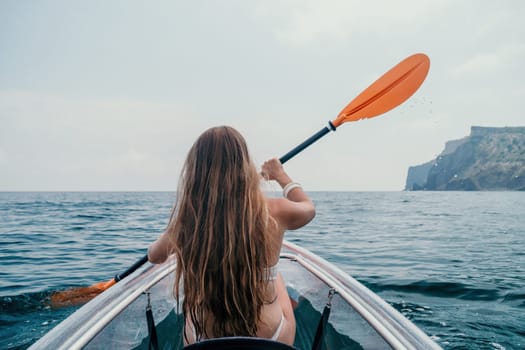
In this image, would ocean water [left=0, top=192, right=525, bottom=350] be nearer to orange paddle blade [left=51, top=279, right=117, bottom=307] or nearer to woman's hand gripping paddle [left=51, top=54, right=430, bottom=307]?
orange paddle blade [left=51, top=279, right=117, bottom=307]

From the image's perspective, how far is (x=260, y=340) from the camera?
92 centimetres

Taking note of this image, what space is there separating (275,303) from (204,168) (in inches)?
25.1

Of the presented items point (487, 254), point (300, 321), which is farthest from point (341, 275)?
point (487, 254)

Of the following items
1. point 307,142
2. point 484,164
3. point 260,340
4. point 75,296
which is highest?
point 484,164

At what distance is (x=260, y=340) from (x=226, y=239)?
49 centimetres

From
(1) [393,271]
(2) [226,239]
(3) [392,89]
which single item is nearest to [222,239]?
(2) [226,239]

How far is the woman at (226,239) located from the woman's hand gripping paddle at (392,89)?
6.83 feet

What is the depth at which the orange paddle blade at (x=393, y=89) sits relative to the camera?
11.1 feet

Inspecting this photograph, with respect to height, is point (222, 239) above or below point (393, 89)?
below

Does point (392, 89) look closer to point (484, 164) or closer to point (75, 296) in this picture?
point (75, 296)

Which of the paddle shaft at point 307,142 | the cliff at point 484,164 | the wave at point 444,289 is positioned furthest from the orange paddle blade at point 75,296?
the cliff at point 484,164

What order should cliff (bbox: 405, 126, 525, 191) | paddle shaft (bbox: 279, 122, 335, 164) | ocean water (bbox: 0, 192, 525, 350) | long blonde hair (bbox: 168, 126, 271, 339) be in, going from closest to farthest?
long blonde hair (bbox: 168, 126, 271, 339) < paddle shaft (bbox: 279, 122, 335, 164) < ocean water (bbox: 0, 192, 525, 350) < cliff (bbox: 405, 126, 525, 191)

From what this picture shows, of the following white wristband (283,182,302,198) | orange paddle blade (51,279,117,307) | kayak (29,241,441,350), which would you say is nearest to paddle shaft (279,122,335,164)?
kayak (29,241,441,350)

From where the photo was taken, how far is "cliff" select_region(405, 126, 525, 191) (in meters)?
83.4
